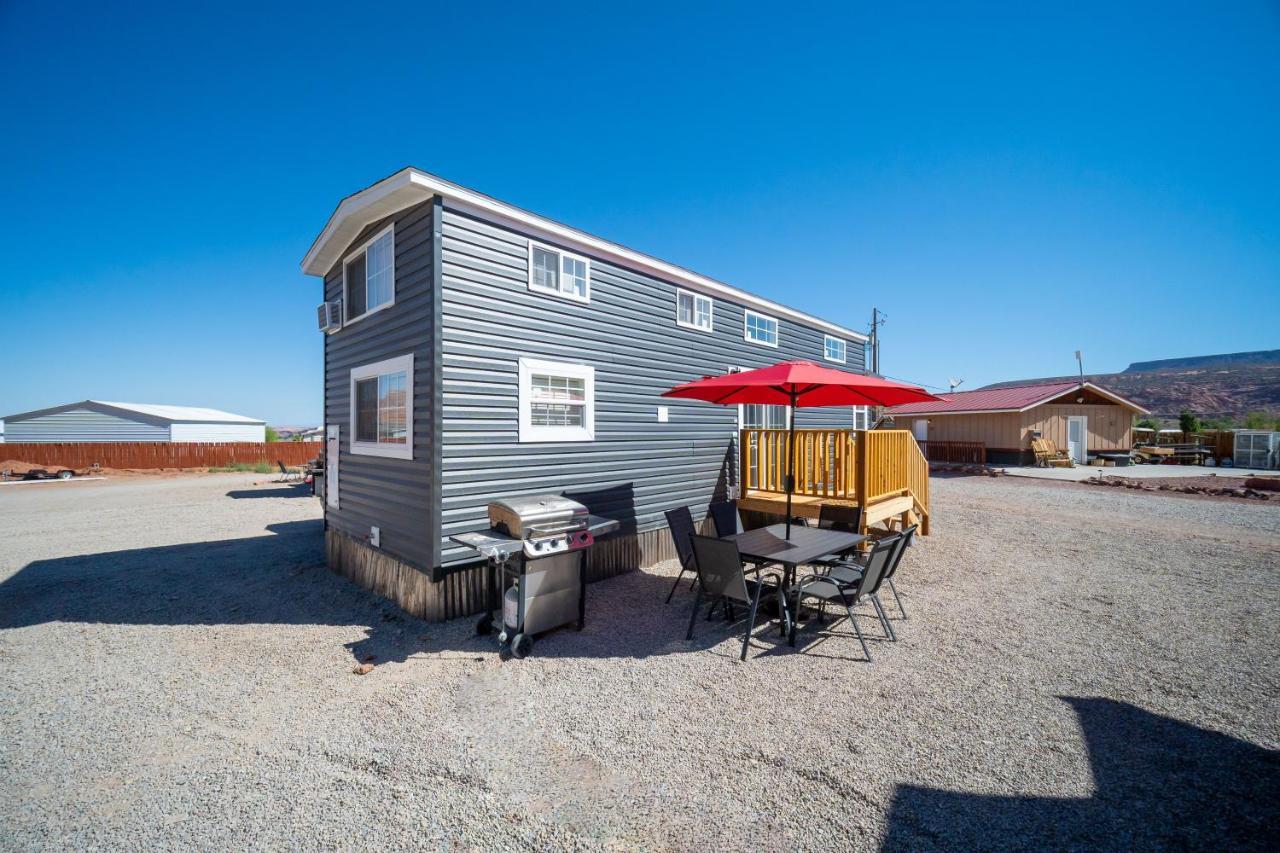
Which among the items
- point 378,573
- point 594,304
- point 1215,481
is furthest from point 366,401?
point 1215,481

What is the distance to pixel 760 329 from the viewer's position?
9898mm

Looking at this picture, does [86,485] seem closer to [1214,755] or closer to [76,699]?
[76,699]

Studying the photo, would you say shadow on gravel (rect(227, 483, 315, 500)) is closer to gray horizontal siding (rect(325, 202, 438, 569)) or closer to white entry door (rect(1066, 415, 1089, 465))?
gray horizontal siding (rect(325, 202, 438, 569))

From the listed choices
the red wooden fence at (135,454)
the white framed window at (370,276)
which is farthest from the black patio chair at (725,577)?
the red wooden fence at (135,454)

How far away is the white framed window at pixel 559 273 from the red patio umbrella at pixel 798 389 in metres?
1.87

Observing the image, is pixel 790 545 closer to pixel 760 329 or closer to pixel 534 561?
pixel 534 561

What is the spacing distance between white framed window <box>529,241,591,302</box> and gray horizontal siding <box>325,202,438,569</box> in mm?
1260

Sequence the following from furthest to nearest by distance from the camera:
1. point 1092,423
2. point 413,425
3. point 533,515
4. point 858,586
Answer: point 1092,423 → point 413,425 → point 533,515 → point 858,586

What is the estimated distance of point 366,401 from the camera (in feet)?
22.6

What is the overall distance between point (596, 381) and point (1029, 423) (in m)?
22.0

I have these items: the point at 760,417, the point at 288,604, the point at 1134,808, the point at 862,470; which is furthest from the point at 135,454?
the point at 1134,808

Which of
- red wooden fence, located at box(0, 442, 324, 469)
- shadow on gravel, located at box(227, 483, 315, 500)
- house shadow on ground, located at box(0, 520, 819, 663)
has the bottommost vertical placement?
house shadow on ground, located at box(0, 520, 819, 663)

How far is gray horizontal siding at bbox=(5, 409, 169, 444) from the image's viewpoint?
31719mm

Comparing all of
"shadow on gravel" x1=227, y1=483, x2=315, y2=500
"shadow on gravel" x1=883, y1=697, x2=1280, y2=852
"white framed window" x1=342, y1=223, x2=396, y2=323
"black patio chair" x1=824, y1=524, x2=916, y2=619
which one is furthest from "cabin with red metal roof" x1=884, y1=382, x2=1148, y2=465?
"shadow on gravel" x1=227, y1=483, x2=315, y2=500
